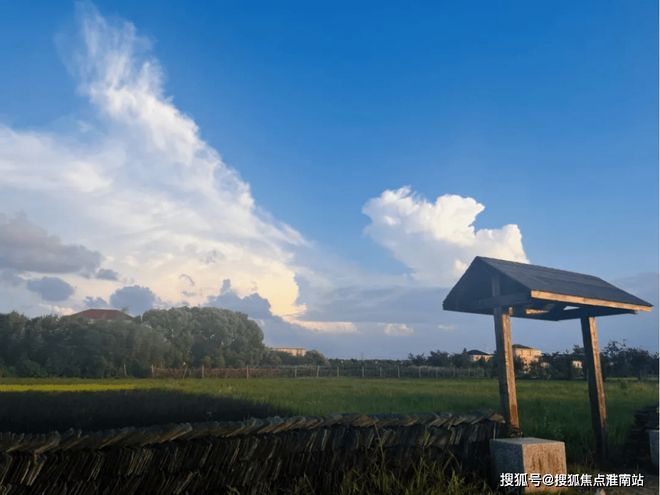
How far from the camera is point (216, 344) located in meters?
71.7

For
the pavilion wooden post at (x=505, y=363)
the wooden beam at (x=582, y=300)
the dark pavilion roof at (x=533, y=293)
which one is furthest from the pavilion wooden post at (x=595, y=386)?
the pavilion wooden post at (x=505, y=363)

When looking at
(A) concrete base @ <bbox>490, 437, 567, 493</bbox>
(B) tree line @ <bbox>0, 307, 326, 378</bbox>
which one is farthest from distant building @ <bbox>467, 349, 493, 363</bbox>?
(A) concrete base @ <bbox>490, 437, 567, 493</bbox>

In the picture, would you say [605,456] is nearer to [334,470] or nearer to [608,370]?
[334,470]

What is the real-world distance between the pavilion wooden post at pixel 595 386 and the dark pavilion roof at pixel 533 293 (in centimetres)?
32

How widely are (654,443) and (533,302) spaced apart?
3.13m

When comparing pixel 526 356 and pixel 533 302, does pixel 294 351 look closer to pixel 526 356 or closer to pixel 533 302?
pixel 526 356

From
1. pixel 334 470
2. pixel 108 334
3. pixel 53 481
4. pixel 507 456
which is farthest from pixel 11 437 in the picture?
pixel 108 334

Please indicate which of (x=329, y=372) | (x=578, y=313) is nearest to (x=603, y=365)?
(x=329, y=372)

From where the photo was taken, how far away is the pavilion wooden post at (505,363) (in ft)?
27.6

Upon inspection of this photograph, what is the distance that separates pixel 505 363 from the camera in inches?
340

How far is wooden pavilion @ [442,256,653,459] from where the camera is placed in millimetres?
8602

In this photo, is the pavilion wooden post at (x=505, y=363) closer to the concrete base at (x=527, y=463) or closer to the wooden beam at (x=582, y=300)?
the wooden beam at (x=582, y=300)

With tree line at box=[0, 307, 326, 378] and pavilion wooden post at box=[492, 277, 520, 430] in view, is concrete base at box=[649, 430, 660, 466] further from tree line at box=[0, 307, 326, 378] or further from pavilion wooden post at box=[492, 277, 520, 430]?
tree line at box=[0, 307, 326, 378]

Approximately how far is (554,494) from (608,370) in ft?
133
